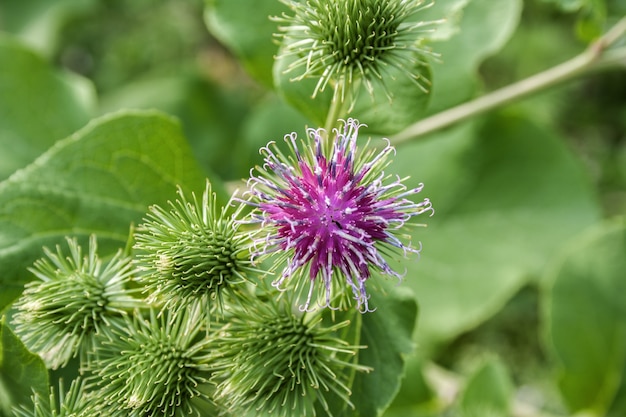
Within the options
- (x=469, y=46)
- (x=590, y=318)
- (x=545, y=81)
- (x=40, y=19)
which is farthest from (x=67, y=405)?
(x=40, y=19)

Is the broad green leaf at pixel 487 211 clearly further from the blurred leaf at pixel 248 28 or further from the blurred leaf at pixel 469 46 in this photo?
the blurred leaf at pixel 248 28

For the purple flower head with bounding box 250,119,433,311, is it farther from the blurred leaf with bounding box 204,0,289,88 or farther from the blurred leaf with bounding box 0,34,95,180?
the blurred leaf with bounding box 0,34,95,180

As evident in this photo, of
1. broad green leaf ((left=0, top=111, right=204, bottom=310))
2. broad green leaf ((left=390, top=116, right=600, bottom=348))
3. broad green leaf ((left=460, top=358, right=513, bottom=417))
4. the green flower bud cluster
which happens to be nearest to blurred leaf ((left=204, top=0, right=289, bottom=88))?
broad green leaf ((left=0, top=111, right=204, bottom=310))

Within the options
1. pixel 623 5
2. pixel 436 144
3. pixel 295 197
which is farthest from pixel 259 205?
pixel 436 144

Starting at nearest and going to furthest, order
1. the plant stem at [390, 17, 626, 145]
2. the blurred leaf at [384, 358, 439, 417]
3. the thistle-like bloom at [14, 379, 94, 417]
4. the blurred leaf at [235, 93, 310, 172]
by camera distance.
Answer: the thistle-like bloom at [14, 379, 94, 417] → the plant stem at [390, 17, 626, 145] → the blurred leaf at [384, 358, 439, 417] → the blurred leaf at [235, 93, 310, 172]

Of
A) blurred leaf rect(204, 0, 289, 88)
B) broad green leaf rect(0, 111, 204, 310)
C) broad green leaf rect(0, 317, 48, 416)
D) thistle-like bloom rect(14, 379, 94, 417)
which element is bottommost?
thistle-like bloom rect(14, 379, 94, 417)

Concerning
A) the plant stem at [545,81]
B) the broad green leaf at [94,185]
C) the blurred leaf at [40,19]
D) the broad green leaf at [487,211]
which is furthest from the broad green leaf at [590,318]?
the blurred leaf at [40,19]

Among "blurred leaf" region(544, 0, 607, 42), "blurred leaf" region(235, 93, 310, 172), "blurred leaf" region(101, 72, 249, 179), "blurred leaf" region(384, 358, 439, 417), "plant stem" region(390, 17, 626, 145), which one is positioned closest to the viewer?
"blurred leaf" region(544, 0, 607, 42)
